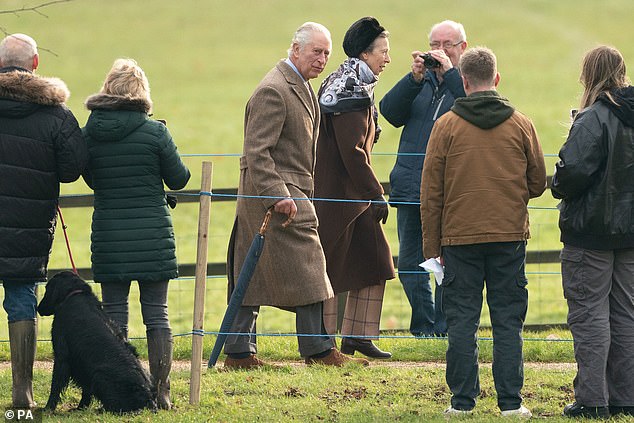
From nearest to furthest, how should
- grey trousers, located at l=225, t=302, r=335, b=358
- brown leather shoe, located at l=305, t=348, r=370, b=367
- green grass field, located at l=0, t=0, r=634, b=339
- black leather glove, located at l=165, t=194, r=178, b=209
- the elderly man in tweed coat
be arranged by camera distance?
black leather glove, located at l=165, t=194, r=178, b=209 → the elderly man in tweed coat → grey trousers, located at l=225, t=302, r=335, b=358 → brown leather shoe, located at l=305, t=348, r=370, b=367 → green grass field, located at l=0, t=0, r=634, b=339

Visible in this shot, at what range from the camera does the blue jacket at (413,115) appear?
354 inches

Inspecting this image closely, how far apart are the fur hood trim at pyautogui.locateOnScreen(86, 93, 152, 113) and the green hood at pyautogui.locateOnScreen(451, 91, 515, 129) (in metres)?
1.88

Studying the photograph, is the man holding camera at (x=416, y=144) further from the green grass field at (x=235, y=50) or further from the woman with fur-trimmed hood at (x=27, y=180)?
the green grass field at (x=235, y=50)

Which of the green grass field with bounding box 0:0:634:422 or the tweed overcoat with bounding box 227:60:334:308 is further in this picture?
the tweed overcoat with bounding box 227:60:334:308

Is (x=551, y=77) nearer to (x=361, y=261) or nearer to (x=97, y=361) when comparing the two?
(x=361, y=261)

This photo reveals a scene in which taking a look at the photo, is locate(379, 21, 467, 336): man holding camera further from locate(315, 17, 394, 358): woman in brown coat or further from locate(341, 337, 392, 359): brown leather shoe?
locate(341, 337, 392, 359): brown leather shoe

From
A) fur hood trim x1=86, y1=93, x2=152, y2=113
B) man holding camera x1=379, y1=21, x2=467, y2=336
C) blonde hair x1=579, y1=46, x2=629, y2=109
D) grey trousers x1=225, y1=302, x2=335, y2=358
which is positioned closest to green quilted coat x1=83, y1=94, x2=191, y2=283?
fur hood trim x1=86, y1=93, x2=152, y2=113

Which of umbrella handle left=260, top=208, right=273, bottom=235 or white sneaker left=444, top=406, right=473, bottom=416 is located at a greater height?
umbrella handle left=260, top=208, right=273, bottom=235

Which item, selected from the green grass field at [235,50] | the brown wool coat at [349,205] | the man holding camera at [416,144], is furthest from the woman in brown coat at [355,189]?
the green grass field at [235,50]

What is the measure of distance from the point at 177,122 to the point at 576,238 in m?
23.8

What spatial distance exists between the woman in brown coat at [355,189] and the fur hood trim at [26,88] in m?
2.14

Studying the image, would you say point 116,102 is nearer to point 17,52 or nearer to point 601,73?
point 17,52

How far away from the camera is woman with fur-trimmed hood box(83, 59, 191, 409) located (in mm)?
7090

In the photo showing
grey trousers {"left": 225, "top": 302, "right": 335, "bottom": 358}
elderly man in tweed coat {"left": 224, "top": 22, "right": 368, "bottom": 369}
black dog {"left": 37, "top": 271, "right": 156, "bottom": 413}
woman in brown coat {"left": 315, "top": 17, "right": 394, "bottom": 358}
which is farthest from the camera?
woman in brown coat {"left": 315, "top": 17, "right": 394, "bottom": 358}
